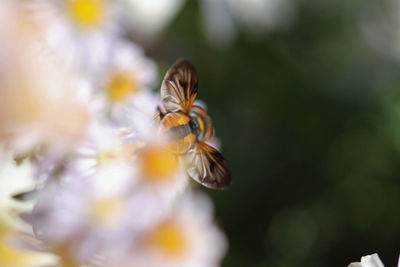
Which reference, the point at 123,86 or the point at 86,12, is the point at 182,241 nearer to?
the point at 123,86

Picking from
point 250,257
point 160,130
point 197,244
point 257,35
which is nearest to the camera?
point 160,130

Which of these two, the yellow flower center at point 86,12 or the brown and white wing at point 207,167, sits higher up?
the yellow flower center at point 86,12

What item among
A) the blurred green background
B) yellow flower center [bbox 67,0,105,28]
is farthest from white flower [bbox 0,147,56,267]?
the blurred green background


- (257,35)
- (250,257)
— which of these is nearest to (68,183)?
(250,257)

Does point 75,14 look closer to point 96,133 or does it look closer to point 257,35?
point 96,133

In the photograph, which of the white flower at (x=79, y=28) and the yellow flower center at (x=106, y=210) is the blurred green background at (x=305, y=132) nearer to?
the white flower at (x=79, y=28)

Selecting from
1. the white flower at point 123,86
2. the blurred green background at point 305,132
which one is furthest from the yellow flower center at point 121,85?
the blurred green background at point 305,132
